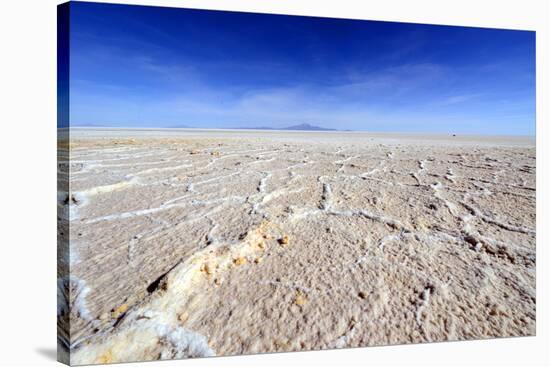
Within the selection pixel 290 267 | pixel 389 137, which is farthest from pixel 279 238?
pixel 389 137

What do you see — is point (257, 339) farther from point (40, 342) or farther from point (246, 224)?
point (40, 342)

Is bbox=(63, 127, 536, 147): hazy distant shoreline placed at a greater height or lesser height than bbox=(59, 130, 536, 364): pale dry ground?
greater

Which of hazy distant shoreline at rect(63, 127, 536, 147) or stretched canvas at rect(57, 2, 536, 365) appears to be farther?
hazy distant shoreline at rect(63, 127, 536, 147)

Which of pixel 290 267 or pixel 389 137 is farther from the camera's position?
pixel 389 137

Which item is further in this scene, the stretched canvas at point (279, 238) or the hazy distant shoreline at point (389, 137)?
the hazy distant shoreline at point (389, 137)

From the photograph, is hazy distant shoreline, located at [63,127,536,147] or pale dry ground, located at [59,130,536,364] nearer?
pale dry ground, located at [59,130,536,364]

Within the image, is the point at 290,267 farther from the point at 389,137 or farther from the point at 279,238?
the point at 389,137

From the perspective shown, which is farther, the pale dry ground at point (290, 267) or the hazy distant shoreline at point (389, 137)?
the hazy distant shoreline at point (389, 137)

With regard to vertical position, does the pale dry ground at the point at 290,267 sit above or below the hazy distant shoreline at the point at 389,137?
below

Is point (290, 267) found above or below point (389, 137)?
below
